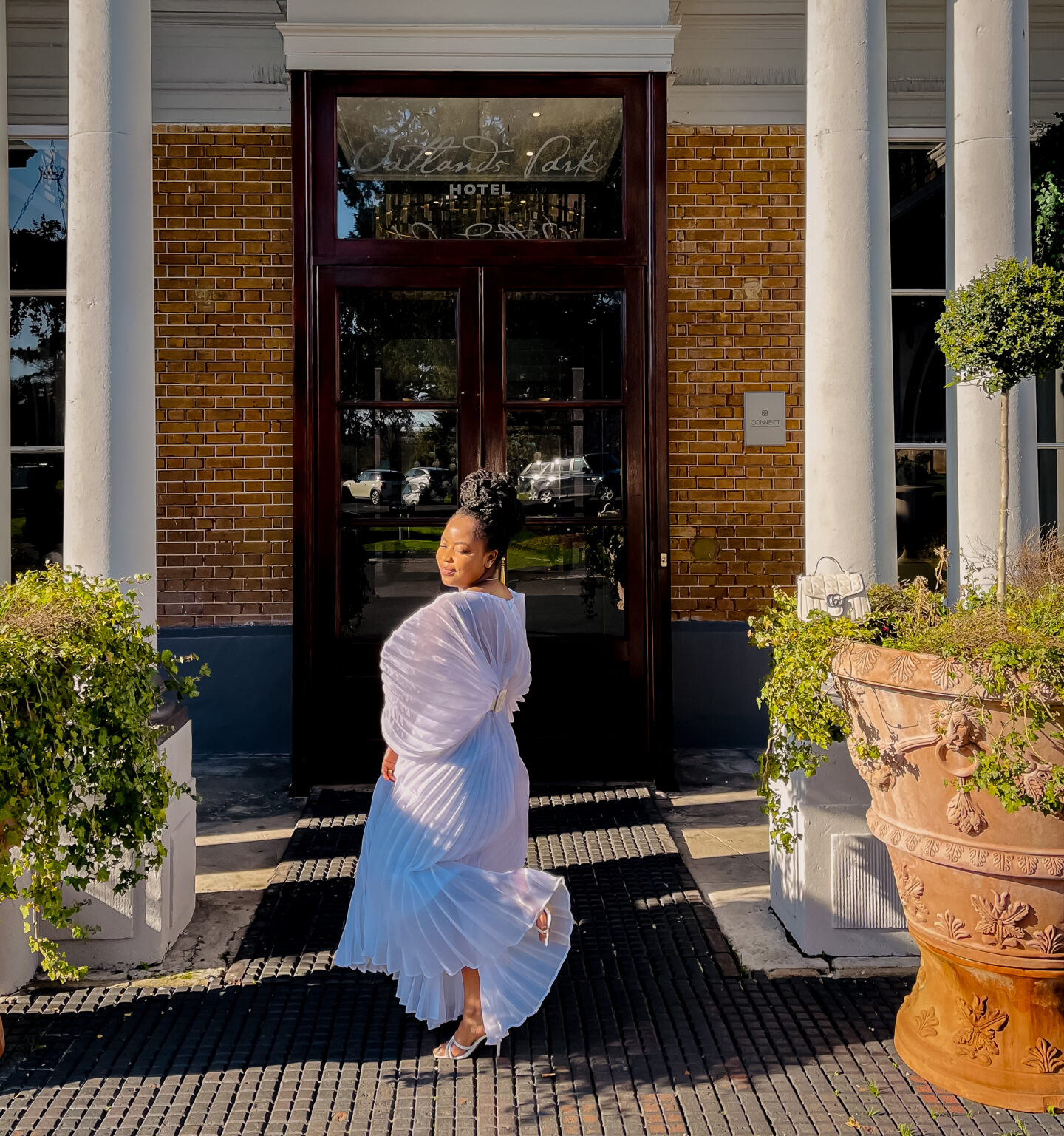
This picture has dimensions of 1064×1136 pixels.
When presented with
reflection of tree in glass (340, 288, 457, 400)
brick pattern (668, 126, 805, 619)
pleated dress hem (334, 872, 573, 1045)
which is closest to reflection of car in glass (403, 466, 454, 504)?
reflection of tree in glass (340, 288, 457, 400)

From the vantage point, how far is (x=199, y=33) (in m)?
6.29

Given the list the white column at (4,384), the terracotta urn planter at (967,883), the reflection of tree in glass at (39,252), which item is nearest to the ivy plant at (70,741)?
the white column at (4,384)

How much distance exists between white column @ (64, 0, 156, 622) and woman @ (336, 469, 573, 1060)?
58.1 inches

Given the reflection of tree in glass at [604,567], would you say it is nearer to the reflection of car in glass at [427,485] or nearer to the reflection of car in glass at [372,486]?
the reflection of car in glass at [427,485]

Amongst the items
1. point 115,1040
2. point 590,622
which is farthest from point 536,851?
point 115,1040

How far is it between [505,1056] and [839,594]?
1831mm

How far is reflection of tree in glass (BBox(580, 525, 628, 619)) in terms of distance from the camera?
19.2 feet

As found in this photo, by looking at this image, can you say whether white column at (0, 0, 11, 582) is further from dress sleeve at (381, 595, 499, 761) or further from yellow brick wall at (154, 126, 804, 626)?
dress sleeve at (381, 595, 499, 761)

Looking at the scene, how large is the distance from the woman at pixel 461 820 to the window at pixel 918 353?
14.0 ft

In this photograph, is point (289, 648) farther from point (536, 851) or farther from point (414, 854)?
point (414, 854)

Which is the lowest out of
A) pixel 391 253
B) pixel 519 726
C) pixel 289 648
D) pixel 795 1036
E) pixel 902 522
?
pixel 795 1036

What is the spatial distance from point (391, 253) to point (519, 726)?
2.73 meters

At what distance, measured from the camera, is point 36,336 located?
641 cm

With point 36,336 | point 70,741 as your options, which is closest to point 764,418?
point 36,336
